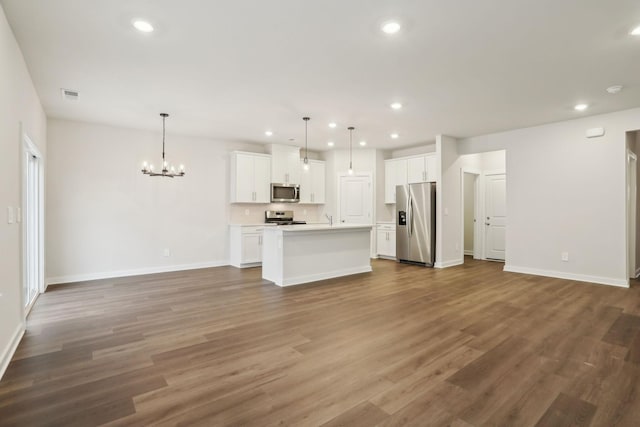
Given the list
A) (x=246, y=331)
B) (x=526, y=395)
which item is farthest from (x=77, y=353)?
(x=526, y=395)

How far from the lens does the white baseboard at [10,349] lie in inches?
96.2

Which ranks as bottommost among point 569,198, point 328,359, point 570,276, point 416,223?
point 328,359

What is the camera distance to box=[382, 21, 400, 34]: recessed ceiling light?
265 centimetres

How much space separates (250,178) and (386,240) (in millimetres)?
3532

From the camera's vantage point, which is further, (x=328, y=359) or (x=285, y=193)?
(x=285, y=193)

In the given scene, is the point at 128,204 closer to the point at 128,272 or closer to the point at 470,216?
the point at 128,272

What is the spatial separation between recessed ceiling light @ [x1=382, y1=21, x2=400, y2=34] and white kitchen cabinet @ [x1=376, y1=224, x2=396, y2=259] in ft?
18.4

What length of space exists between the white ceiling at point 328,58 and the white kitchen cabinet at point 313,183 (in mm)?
2760

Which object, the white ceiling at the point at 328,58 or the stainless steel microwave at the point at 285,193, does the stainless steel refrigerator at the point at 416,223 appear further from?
the stainless steel microwave at the point at 285,193

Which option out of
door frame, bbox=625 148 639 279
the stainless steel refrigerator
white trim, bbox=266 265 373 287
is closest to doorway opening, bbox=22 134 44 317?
white trim, bbox=266 265 373 287

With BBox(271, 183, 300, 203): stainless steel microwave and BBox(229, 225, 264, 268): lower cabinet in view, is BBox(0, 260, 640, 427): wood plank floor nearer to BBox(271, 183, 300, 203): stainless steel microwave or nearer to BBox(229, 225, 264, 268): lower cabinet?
BBox(229, 225, 264, 268): lower cabinet

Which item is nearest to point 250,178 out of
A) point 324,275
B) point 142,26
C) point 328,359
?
point 324,275

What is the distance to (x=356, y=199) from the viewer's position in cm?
828

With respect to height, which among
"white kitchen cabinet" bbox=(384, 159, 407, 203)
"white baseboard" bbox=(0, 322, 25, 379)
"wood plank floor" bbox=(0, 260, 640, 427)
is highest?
"white kitchen cabinet" bbox=(384, 159, 407, 203)
